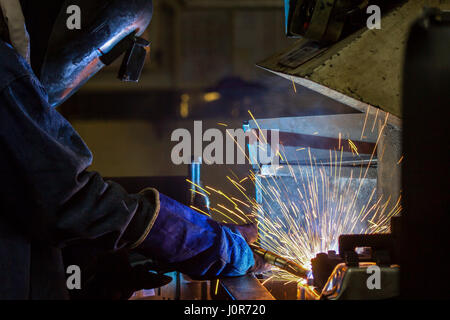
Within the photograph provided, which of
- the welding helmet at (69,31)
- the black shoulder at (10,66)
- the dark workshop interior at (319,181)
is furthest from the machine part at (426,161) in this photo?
the welding helmet at (69,31)

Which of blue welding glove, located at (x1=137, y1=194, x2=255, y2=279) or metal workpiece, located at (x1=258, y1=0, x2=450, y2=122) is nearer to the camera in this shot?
metal workpiece, located at (x1=258, y1=0, x2=450, y2=122)

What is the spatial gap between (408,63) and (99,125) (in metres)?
5.52

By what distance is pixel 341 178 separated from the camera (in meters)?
1.65

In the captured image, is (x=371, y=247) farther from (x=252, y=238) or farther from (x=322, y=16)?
(x=322, y=16)

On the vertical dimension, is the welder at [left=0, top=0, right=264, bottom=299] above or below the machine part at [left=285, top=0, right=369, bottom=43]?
below

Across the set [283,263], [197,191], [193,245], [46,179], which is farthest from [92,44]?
[283,263]

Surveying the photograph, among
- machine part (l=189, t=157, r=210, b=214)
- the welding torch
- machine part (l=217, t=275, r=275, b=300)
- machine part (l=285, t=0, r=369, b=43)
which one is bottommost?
machine part (l=217, t=275, r=275, b=300)

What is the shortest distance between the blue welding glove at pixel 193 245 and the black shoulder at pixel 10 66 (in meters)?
0.51

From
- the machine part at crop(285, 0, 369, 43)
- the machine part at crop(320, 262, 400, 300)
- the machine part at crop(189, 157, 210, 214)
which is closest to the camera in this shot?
the machine part at crop(320, 262, 400, 300)

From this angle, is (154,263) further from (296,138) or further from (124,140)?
(124,140)

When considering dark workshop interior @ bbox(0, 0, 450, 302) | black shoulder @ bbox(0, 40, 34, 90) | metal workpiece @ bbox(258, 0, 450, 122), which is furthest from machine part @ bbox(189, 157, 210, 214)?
black shoulder @ bbox(0, 40, 34, 90)

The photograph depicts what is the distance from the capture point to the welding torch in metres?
1.20

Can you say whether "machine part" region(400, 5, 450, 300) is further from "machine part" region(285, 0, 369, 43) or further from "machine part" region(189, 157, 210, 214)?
"machine part" region(189, 157, 210, 214)

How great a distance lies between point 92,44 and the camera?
52.6 inches
